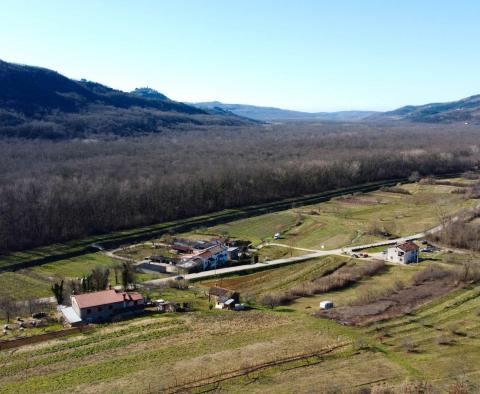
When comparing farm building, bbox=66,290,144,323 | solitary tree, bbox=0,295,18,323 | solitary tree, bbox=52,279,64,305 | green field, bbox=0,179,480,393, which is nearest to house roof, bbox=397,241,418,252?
green field, bbox=0,179,480,393

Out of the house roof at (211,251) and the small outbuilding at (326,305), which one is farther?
the house roof at (211,251)

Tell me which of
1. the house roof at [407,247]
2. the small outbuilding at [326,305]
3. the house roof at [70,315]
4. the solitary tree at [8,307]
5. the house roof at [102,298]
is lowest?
the solitary tree at [8,307]

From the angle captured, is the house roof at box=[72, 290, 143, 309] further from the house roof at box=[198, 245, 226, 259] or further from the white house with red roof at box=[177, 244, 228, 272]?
the house roof at box=[198, 245, 226, 259]

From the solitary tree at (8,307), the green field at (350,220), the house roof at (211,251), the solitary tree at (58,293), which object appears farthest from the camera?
the green field at (350,220)

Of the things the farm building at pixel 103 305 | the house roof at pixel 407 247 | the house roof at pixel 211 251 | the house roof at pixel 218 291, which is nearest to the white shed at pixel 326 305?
the house roof at pixel 218 291

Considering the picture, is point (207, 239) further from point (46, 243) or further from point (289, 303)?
point (289, 303)

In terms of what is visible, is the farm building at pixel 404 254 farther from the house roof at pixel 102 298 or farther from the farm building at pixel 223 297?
the house roof at pixel 102 298

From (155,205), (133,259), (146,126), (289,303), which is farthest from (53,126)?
(289,303)
